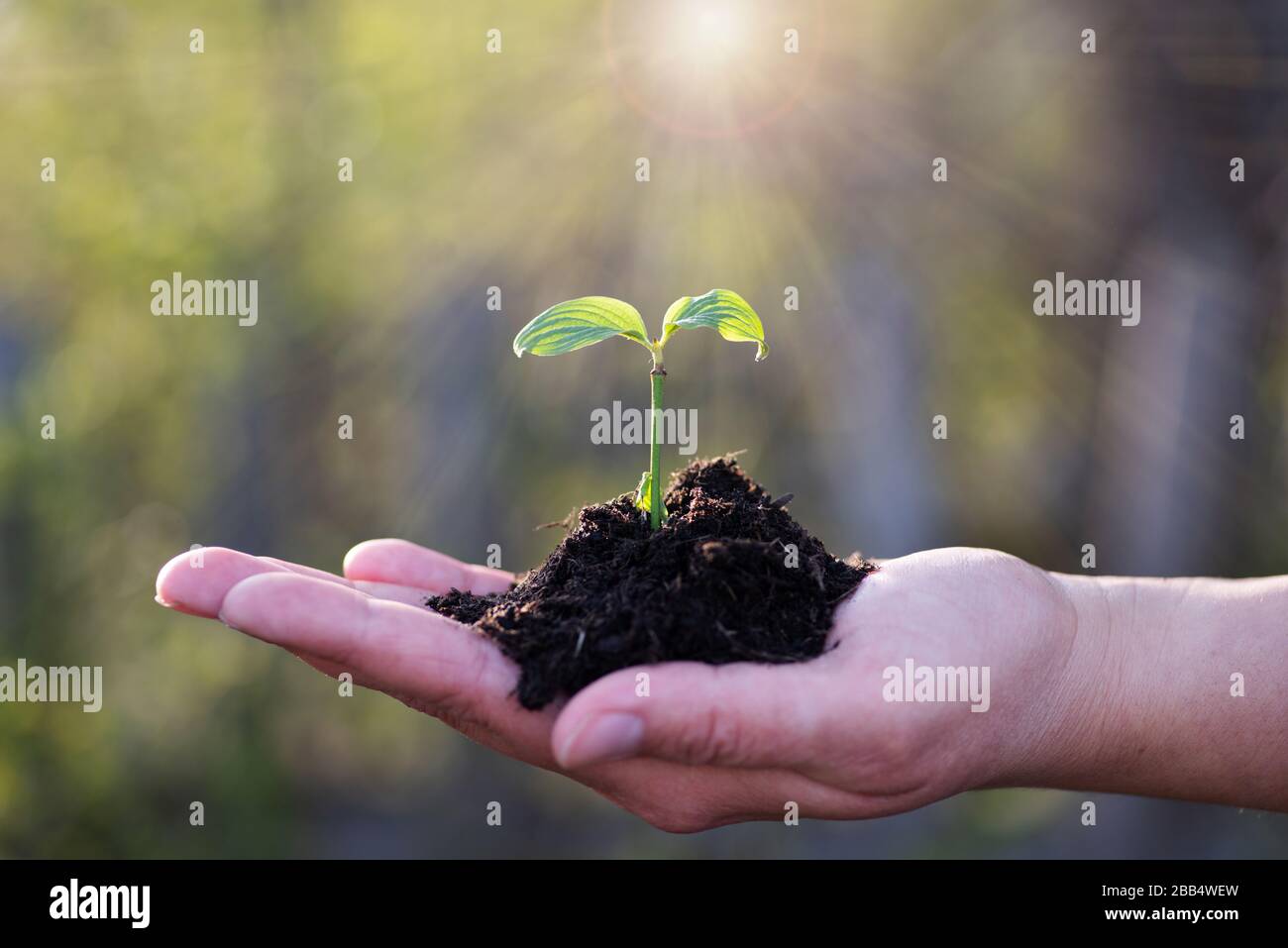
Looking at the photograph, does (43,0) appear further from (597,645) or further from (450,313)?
(597,645)

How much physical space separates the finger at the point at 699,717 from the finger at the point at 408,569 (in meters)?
1.10

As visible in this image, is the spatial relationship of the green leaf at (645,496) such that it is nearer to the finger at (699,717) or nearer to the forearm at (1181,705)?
the finger at (699,717)

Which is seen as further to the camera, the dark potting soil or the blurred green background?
the blurred green background

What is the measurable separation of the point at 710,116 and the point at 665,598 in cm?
473

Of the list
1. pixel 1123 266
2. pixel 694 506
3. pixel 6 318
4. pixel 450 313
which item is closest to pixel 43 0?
pixel 6 318

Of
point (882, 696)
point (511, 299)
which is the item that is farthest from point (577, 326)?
point (511, 299)

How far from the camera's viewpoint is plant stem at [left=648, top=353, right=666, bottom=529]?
2.29 m

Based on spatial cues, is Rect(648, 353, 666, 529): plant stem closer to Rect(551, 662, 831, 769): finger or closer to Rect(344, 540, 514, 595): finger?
Rect(551, 662, 831, 769): finger

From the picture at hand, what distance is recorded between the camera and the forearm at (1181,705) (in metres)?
2.27

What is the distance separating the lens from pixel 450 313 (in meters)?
6.19
